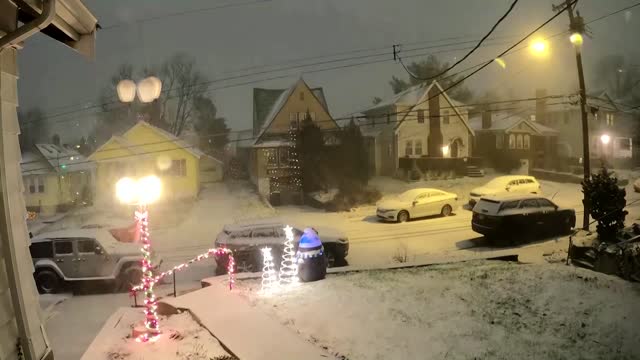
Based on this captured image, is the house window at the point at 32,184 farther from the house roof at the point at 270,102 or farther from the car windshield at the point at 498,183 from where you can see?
the car windshield at the point at 498,183

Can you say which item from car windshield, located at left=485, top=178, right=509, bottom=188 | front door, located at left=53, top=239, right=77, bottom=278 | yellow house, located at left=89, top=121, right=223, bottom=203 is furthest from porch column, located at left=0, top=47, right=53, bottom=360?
car windshield, located at left=485, top=178, right=509, bottom=188

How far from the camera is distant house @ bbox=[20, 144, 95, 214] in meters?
23.6

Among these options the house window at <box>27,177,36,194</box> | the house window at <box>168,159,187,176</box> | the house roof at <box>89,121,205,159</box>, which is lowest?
the house window at <box>27,177,36,194</box>

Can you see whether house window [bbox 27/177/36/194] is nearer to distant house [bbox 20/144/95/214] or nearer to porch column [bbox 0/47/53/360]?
distant house [bbox 20/144/95/214]

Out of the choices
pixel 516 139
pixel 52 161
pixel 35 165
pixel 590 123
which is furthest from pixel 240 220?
pixel 590 123

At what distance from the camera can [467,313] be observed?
722 centimetres

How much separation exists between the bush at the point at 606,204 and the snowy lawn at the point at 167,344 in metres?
10.6

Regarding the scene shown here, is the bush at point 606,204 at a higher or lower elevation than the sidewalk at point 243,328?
higher

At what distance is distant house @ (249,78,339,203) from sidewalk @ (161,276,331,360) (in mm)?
15450

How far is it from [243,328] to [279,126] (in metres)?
20.8

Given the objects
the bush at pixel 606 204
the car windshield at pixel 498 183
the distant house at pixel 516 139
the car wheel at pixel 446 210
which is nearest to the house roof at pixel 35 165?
the car wheel at pixel 446 210

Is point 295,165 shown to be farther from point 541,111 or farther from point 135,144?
point 541,111

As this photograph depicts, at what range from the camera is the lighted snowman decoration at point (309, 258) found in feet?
29.9

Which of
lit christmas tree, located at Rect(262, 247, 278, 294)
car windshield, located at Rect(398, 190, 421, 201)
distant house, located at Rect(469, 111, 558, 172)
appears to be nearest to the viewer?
lit christmas tree, located at Rect(262, 247, 278, 294)
